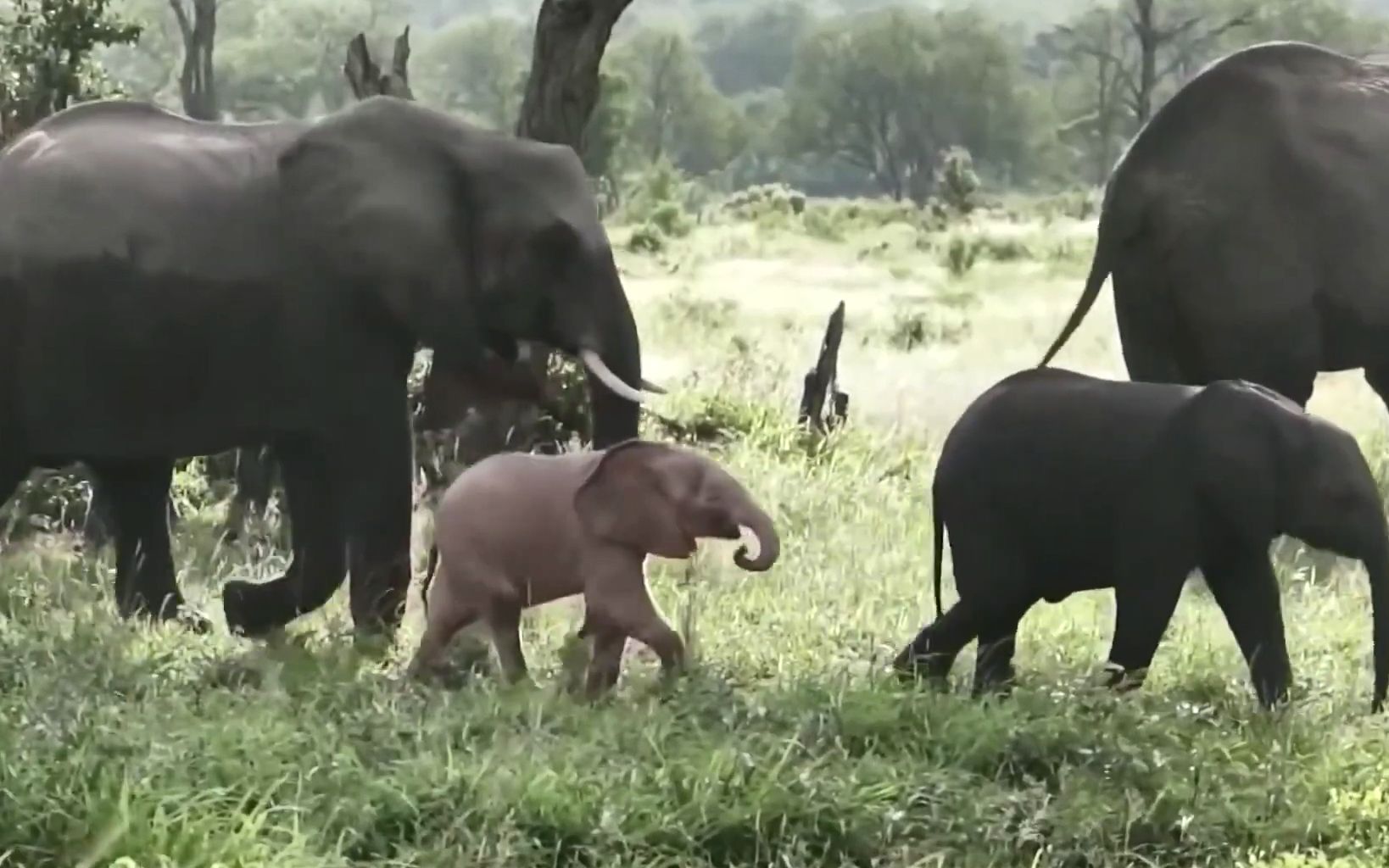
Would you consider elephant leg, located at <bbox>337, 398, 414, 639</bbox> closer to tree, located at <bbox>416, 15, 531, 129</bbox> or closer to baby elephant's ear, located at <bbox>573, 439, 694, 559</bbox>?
baby elephant's ear, located at <bbox>573, 439, 694, 559</bbox>

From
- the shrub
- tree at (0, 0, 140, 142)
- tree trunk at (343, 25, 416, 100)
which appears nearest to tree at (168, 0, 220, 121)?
tree at (0, 0, 140, 142)

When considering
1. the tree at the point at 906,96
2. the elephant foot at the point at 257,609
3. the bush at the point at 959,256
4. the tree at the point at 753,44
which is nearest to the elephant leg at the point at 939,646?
the elephant foot at the point at 257,609

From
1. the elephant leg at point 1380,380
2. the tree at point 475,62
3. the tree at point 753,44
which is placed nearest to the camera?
the elephant leg at point 1380,380

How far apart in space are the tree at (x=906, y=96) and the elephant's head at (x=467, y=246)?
2467 centimetres

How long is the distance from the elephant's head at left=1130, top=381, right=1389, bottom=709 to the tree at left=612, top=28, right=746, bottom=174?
26339 millimetres

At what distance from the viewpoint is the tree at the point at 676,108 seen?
31172mm

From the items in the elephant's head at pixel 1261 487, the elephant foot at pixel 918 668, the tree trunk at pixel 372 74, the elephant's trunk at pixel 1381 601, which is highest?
the tree trunk at pixel 372 74

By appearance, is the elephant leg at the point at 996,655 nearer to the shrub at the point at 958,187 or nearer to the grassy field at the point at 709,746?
the grassy field at the point at 709,746

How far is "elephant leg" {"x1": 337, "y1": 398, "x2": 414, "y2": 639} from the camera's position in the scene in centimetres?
383

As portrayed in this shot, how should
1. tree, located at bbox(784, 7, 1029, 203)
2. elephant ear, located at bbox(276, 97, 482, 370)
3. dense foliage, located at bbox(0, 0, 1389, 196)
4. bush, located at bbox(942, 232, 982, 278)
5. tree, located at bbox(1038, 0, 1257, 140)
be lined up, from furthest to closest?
tree, located at bbox(784, 7, 1029, 203)
dense foliage, located at bbox(0, 0, 1389, 196)
tree, located at bbox(1038, 0, 1257, 140)
bush, located at bbox(942, 232, 982, 278)
elephant ear, located at bbox(276, 97, 482, 370)

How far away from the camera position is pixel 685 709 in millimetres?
3291

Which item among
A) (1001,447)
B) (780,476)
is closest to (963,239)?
(780,476)

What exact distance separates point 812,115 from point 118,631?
29.9 m

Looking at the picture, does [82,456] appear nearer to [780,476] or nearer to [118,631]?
[118,631]
